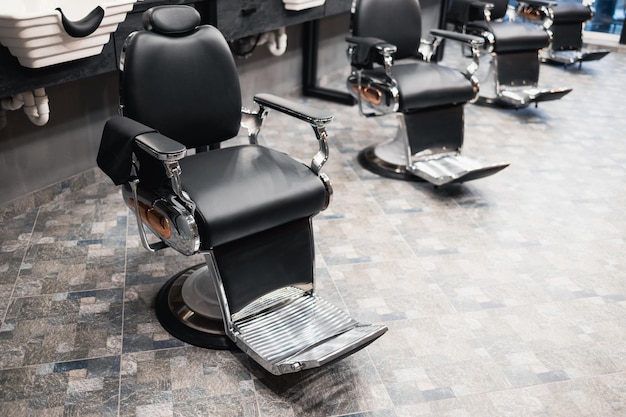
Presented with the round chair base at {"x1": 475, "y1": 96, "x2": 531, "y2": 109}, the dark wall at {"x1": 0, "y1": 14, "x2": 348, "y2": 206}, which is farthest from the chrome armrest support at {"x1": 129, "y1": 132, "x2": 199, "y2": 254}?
the round chair base at {"x1": 475, "y1": 96, "x2": 531, "y2": 109}

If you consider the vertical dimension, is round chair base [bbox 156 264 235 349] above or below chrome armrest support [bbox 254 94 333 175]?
below

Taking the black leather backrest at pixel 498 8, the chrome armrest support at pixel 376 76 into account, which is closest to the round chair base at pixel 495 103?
the black leather backrest at pixel 498 8

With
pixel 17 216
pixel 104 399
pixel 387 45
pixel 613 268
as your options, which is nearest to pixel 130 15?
pixel 17 216

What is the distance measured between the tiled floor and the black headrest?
0.84 meters

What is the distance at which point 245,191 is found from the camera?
1646 mm

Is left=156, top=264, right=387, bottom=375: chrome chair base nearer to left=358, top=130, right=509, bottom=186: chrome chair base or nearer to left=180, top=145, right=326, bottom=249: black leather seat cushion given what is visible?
left=180, top=145, right=326, bottom=249: black leather seat cushion

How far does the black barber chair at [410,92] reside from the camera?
109 inches

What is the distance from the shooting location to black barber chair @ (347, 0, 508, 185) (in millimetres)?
2764

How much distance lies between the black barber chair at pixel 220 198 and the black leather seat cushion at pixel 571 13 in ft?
12.3

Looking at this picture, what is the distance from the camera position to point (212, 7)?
2.64 metres

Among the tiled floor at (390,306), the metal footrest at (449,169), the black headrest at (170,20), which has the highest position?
the black headrest at (170,20)

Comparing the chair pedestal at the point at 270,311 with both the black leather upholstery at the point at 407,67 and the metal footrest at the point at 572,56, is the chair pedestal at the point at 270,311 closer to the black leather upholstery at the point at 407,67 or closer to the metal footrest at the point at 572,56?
the black leather upholstery at the point at 407,67

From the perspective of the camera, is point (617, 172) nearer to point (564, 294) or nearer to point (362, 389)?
point (564, 294)

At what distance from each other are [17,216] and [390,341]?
5.20 feet
